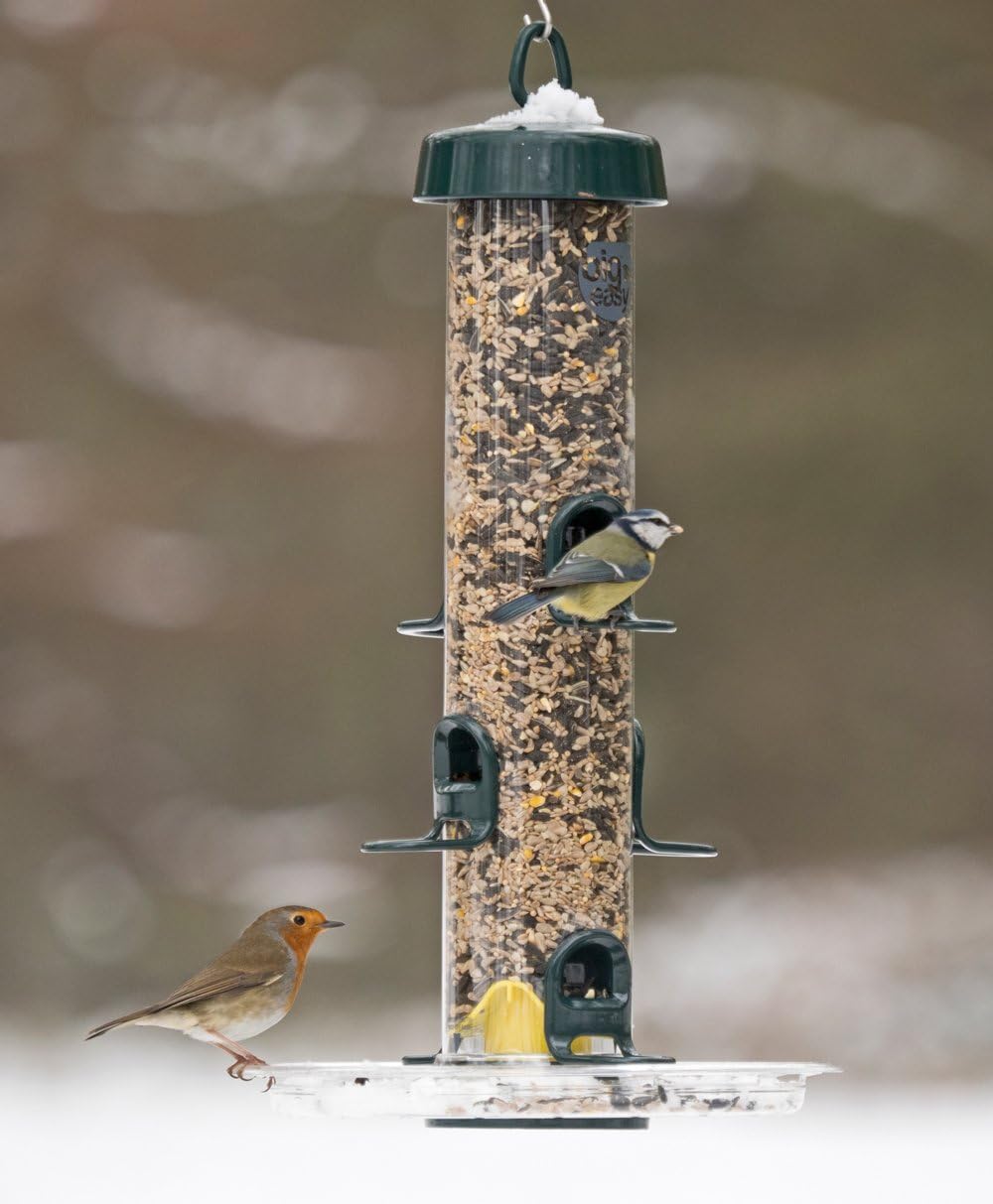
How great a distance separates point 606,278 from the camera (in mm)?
5918

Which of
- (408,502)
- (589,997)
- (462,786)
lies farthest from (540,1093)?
(408,502)

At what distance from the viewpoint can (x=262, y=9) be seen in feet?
40.6

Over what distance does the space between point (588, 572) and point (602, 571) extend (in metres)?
0.03

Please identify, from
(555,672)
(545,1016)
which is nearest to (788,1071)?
(545,1016)

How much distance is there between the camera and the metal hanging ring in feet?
18.2

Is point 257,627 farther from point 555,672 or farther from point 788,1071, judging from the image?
point 788,1071

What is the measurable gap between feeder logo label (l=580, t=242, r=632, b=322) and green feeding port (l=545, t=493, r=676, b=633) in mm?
438

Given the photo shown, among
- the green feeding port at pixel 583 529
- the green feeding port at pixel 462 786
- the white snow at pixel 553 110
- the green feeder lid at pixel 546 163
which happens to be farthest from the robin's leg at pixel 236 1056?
the white snow at pixel 553 110

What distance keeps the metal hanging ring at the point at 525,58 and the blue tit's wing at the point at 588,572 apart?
102 centimetres

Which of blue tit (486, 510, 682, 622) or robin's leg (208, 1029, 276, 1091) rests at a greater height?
blue tit (486, 510, 682, 622)

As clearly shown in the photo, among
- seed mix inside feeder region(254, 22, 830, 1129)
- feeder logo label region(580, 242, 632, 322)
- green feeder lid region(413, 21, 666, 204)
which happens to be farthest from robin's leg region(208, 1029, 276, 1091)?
green feeder lid region(413, 21, 666, 204)

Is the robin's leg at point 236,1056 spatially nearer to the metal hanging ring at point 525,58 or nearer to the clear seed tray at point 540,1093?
the clear seed tray at point 540,1093

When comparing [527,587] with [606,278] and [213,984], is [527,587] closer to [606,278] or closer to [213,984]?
[606,278]

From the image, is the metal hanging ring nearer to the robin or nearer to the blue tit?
the blue tit
